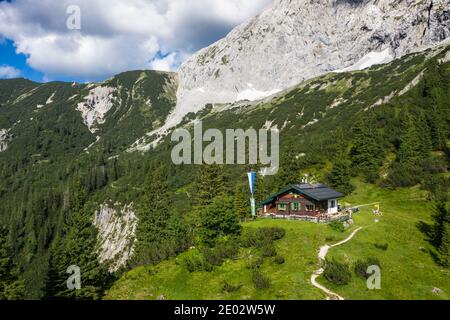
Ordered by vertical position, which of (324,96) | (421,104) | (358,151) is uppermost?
(324,96)

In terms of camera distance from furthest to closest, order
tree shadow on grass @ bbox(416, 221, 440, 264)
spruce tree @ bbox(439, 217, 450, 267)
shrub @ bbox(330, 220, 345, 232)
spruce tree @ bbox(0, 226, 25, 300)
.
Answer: shrub @ bbox(330, 220, 345, 232) → tree shadow on grass @ bbox(416, 221, 440, 264) → spruce tree @ bbox(439, 217, 450, 267) → spruce tree @ bbox(0, 226, 25, 300)

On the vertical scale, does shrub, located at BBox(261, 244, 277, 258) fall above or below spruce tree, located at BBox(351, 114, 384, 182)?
below

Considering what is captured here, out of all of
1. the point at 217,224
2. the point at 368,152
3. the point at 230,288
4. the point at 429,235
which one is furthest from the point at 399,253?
the point at 368,152

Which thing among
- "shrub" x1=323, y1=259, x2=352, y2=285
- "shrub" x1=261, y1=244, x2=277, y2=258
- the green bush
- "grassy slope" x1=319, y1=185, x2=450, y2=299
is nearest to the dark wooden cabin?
"grassy slope" x1=319, y1=185, x2=450, y2=299

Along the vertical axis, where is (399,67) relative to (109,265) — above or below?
above

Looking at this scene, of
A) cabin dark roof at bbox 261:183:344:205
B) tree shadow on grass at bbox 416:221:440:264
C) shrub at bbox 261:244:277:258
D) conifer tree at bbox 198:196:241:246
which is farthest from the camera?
cabin dark roof at bbox 261:183:344:205

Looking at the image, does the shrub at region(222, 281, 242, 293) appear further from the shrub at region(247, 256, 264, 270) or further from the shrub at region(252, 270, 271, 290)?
the shrub at region(247, 256, 264, 270)

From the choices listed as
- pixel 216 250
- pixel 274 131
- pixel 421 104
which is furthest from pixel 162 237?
pixel 274 131
